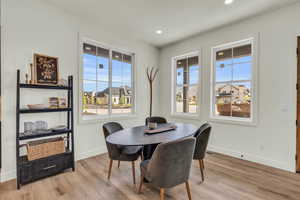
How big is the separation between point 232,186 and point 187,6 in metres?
3.03

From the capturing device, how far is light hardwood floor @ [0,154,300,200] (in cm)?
200

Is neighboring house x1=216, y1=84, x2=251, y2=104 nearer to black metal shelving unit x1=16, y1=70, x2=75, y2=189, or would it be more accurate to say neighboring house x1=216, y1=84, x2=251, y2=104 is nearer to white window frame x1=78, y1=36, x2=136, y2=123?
white window frame x1=78, y1=36, x2=136, y2=123

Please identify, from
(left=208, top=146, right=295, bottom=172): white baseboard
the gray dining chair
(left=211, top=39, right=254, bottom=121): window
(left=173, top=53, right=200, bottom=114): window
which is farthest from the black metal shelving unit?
(left=211, top=39, right=254, bottom=121): window

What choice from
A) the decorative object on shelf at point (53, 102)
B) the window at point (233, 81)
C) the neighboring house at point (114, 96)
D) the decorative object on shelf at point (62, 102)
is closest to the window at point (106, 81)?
the neighboring house at point (114, 96)

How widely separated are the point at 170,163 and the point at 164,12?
2.71m

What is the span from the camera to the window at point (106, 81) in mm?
3408

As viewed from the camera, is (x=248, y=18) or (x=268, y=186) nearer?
(x=268, y=186)

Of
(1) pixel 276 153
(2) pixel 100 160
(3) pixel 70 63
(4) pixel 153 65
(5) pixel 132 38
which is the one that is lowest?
(2) pixel 100 160

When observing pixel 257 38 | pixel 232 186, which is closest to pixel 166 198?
pixel 232 186

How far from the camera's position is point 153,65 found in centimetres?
477

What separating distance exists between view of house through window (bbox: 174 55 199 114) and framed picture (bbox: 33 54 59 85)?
3.19 meters

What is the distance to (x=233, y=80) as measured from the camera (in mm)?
3520

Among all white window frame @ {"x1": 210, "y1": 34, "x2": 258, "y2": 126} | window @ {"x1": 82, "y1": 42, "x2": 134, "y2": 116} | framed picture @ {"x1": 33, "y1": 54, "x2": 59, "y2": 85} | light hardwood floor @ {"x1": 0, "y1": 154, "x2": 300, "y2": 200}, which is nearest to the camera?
light hardwood floor @ {"x1": 0, "y1": 154, "x2": 300, "y2": 200}

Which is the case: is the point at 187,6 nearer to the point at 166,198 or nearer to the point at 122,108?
the point at 122,108
